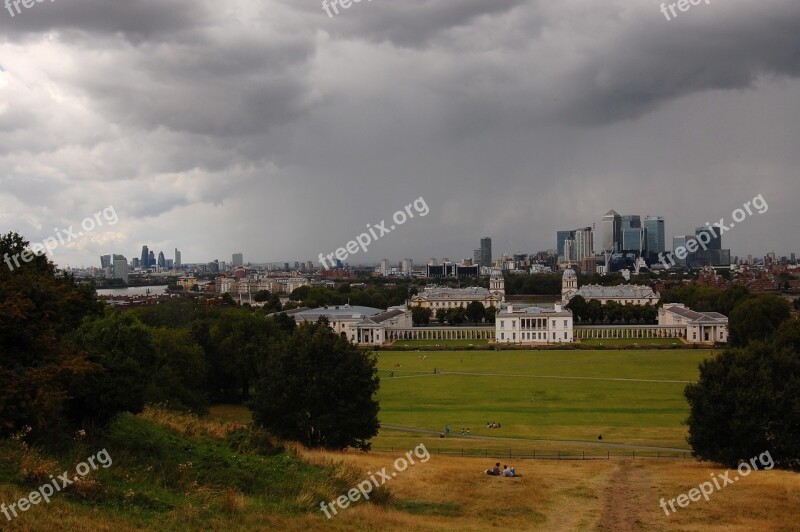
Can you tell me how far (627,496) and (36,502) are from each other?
1551 centimetres

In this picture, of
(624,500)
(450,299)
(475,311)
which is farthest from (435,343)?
(624,500)

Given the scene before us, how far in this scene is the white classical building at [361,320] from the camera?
332ft

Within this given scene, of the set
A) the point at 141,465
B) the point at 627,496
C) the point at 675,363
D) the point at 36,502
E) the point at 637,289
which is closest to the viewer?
the point at 36,502

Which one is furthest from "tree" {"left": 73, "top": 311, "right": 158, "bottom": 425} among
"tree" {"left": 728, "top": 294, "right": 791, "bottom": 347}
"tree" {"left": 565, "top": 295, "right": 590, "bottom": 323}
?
"tree" {"left": 565, "top": 295, "right": 590, "bottom": 323}

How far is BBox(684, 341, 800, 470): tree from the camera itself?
2725cm

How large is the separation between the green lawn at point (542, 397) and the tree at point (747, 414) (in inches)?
228

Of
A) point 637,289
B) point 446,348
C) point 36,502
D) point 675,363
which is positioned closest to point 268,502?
point 36,502

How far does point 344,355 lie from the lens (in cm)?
3150

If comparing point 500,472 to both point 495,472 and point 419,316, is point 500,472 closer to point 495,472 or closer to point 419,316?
point 495,472

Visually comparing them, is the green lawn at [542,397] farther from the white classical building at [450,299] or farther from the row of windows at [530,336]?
the white classical building at [450,299]

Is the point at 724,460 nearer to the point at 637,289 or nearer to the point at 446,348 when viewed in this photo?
the point at 446,348

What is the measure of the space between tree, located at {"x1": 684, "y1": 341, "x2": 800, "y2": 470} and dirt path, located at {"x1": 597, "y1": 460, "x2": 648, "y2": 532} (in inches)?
138

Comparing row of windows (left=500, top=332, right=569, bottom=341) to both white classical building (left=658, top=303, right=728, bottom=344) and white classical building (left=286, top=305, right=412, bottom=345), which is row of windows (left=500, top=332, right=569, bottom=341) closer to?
white classical building (left=658, top=303, right=728, bottom=344)

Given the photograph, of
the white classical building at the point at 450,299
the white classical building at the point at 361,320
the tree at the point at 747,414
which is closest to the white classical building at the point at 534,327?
the white classical building at the point at 361,320
